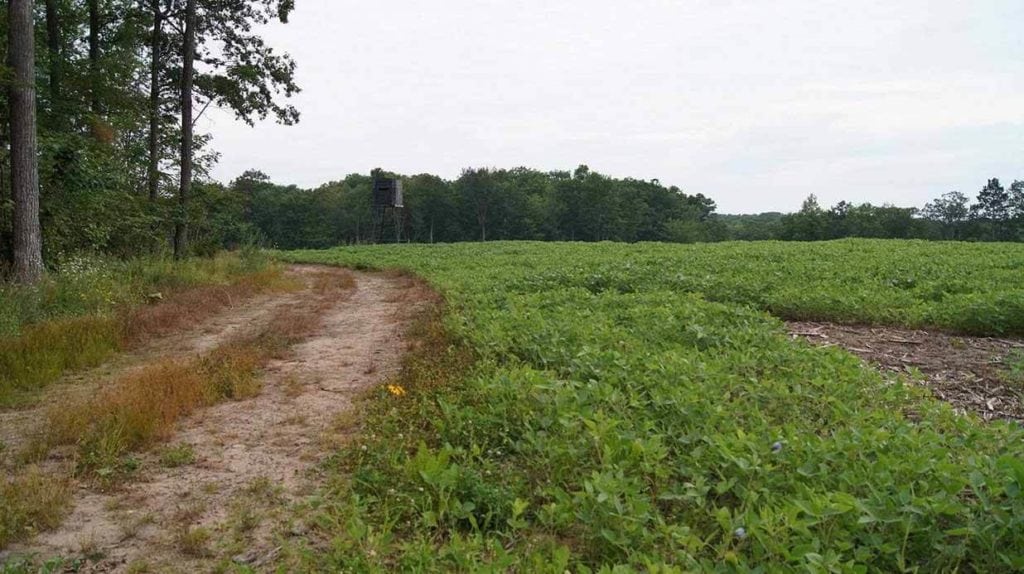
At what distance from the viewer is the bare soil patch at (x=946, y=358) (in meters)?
4.75

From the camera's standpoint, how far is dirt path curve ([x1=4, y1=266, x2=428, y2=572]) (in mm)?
2971

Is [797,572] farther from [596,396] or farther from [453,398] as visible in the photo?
[453,398]

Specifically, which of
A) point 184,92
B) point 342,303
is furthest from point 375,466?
point 184,92

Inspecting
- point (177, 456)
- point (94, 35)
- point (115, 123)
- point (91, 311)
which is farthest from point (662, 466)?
point (94, 35)

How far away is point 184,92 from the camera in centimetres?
1748

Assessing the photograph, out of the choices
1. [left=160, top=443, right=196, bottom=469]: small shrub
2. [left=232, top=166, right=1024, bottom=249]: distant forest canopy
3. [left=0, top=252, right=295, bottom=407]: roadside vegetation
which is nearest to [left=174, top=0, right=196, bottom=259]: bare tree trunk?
[left=0, top=252, right=295, bottom=407]: roadside vegetation

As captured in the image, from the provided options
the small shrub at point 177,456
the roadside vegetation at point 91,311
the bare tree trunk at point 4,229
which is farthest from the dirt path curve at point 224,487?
the bare tree trunk at point 4,229

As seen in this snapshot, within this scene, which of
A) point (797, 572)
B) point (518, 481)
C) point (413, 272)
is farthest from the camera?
point (413, 272)

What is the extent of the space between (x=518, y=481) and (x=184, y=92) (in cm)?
1855

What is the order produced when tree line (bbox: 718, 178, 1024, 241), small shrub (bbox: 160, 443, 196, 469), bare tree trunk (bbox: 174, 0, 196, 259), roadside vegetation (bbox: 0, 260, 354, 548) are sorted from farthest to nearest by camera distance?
tree line (bbox: 718, 178, 1024, 241) < bare tree trunk (bbox: 174, 0, 196, 259) < small shrub (bbox: 160, 443, 196, 469) < roadside vegetation (bbox: 0, 260, 354, 548)

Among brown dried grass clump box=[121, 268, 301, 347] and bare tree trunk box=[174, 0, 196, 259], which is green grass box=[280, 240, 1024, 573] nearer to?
brown dried grass clump box=[121, 268, 301, 347]

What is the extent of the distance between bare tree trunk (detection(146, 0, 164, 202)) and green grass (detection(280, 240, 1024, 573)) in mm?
15405

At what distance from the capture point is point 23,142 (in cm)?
937

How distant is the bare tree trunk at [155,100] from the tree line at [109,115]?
39mm
